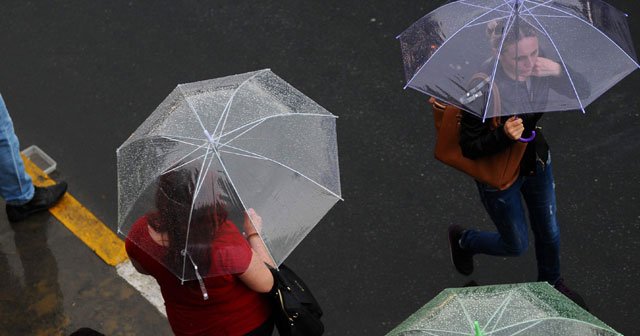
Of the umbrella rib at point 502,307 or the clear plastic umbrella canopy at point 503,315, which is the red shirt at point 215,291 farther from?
the umbrella rib at point 502,307

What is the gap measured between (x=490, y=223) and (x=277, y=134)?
7.21 ft

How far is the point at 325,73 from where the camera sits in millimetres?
6777

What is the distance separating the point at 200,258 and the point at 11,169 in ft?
7.78

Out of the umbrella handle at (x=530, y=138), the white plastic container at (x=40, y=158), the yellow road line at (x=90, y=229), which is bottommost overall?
the white plastic container at (x=40, y=158)

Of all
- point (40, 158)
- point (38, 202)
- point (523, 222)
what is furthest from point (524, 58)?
point (40, 158)

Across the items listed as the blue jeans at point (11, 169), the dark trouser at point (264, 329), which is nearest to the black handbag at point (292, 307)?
the dark trouser at point (264, 329)

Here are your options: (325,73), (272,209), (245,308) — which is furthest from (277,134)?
(325,73)

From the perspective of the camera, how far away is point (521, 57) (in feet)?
13.9

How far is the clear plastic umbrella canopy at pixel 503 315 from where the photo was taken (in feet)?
9.81

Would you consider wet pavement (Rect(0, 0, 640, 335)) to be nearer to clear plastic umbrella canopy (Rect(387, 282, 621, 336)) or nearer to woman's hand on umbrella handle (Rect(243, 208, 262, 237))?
woman's hand on umbrella handle (Rect(243, 208, 262, 237))

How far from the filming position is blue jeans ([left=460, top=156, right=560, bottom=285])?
187 inches

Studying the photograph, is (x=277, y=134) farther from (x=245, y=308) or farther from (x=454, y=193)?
(x=454, y=193)

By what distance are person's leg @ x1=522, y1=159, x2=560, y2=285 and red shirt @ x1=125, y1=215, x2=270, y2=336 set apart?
1.54 m

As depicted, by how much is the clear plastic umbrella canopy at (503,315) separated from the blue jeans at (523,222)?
1.49 meters
